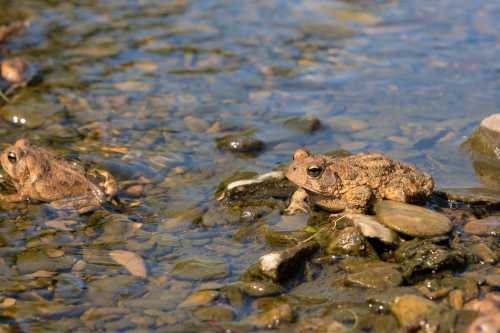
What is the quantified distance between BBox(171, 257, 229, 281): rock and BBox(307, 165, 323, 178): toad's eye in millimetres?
1296

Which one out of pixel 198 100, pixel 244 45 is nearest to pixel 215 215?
pixel 198 100

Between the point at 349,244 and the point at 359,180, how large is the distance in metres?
0.95

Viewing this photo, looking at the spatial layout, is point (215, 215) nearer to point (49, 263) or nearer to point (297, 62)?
point (49, 263)

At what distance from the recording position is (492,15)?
1497 centimetres

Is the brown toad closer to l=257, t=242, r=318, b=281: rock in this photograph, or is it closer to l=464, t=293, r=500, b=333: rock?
l=257, t=242, r=318, b=281: rock

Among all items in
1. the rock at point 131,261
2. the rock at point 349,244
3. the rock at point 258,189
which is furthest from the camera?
the rock at point 258,189

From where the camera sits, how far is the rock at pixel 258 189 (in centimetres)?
→ 849

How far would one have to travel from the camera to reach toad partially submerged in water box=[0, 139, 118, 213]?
8.76m

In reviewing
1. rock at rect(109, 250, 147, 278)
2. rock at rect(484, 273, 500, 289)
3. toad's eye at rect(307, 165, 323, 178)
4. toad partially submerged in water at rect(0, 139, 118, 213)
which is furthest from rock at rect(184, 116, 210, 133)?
rock at rect(484, 273, 500, 289)

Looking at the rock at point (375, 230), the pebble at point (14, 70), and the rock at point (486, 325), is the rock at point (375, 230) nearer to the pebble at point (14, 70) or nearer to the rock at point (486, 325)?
the rock at point (486, 325)

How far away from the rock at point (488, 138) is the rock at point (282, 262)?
3479 mm

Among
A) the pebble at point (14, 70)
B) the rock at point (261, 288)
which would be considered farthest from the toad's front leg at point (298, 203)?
the pebble at point (14, 70)

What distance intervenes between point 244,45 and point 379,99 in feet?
11.8

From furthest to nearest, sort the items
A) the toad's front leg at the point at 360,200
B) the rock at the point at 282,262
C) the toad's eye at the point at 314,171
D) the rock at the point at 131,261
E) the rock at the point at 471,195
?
the rock at the point at 471,195, the toad's eye at the point at 314,171, the toad's front leg at the point at 360,200, the rock at the point at 131,261, the rock at the point at 282,262
